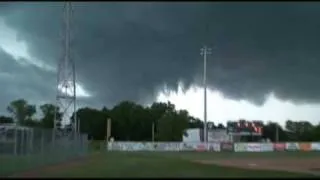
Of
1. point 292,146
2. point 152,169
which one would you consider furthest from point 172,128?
point 152,169

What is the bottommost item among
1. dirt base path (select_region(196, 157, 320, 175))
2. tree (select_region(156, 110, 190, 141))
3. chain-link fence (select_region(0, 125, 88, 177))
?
dirt base path (select_region(196, 157, 320, 175))

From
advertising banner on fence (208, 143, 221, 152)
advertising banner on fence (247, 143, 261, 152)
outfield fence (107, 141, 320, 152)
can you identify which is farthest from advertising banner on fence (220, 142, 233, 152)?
advertising banner on fence (247, 143, 261, 152)

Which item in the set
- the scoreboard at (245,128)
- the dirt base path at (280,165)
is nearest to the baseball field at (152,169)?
the dirt base path at (280,165)

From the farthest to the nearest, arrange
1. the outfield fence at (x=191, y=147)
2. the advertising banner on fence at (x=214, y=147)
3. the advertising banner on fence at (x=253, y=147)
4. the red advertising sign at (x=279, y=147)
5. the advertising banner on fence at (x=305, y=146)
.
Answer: the advertising banner on fence at (x=305, y=146) → the red advertising sign at (x=279, y=147) → the advertising banner on fence at (x=253, y=147) → the advertising banner on fence at (x=214, y=147) → the outfield fence at (x=191, y=147)

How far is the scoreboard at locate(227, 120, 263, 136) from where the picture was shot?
542 ft

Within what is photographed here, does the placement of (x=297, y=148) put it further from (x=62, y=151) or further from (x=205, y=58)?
(x=62, y=151)

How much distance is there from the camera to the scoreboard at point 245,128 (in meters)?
165

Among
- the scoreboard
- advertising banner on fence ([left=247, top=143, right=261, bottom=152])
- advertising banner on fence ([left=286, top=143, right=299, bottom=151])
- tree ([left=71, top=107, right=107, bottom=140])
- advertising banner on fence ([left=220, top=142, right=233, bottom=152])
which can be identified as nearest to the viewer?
advertising banner on fence ([left=220, top=142, right=233, bottom=152])

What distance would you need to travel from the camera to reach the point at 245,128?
169875 millimetres

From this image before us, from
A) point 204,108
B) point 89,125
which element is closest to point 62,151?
point 204,108

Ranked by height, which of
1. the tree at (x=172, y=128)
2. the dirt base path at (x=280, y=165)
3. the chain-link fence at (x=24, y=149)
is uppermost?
the tree at (x=172, y=128)

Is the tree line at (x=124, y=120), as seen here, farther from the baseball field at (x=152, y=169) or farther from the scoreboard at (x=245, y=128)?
the baseball field at (x=152, y=169)

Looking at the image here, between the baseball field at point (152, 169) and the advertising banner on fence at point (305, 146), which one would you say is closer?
the baseball field at point (152, 169)

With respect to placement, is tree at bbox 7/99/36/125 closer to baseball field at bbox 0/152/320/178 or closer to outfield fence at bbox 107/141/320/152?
outfield fence at bbox 107/141/320/152
